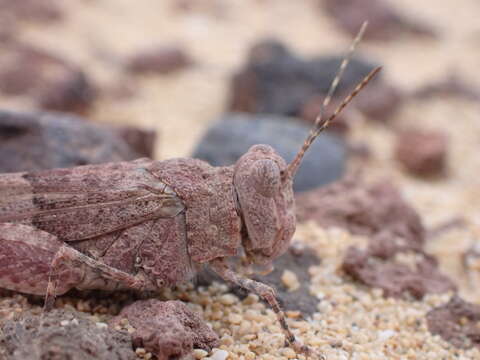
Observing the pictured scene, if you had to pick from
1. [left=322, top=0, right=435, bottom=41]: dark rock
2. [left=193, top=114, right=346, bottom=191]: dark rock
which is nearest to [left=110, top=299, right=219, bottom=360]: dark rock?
[left=193, top=114, right=346, bottom=191]: dark rock

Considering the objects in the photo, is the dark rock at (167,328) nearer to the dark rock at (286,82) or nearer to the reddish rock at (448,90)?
the dark rock at (286,82)

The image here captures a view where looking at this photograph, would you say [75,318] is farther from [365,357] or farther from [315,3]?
[315,3]

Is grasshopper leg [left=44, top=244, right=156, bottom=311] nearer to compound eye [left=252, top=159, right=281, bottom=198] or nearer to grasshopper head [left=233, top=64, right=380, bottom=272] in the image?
grasshopper head [left=233, top=64, right=380, bottom=272]

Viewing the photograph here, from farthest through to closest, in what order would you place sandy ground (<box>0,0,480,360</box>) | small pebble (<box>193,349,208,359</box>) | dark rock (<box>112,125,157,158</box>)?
dark rock (<box>112,125,157,158</box>), sandy ground (<box>0,0,480,360</box>), small pebble (<box>193,349,208,359</box>)

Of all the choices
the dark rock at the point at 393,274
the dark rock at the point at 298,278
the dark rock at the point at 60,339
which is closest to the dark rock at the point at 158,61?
the dark rock at the point at 298,278

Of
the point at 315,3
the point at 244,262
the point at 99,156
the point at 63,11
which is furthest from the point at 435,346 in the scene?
the point at 315,3

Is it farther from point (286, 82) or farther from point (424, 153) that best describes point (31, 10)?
point (424, 153)
